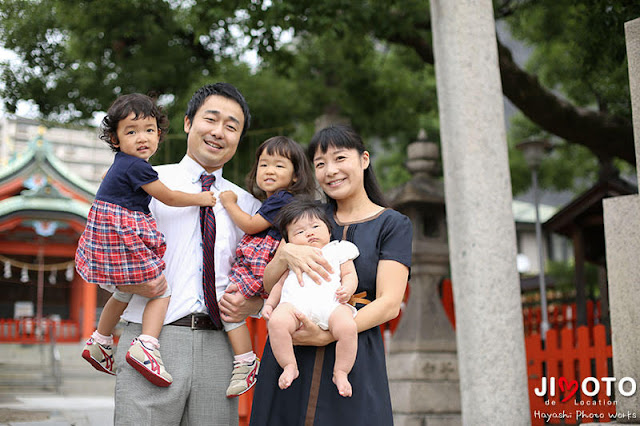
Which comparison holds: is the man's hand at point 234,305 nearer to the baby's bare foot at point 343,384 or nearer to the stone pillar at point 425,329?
the baby's bare foot at point 343,384

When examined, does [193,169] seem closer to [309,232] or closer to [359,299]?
[309,232]

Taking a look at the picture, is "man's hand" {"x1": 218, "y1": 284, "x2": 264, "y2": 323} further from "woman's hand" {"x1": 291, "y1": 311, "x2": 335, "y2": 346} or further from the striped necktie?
"woman's hand" {"x1": 291, "y1": 311, "x2": 335, "y2": 346}

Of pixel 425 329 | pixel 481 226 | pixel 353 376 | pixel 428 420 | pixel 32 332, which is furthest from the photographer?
pixel 32 332

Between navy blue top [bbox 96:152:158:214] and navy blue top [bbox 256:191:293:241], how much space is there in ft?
1.44

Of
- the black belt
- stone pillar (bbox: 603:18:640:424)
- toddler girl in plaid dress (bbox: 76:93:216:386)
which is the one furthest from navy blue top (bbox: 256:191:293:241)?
stone pillar (bbox: 603:18:640:424)

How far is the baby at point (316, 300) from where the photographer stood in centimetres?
219

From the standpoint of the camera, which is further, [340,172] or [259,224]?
[259,224]

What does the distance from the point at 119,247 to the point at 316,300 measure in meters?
0.79

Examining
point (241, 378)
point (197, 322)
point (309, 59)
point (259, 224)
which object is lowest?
point (241, 378)

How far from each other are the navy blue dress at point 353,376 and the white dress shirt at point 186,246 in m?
0.38

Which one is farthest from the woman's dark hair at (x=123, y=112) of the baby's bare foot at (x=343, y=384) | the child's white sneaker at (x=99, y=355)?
the baby's bare foot at (x=343, y=384)

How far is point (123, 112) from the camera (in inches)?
99.3

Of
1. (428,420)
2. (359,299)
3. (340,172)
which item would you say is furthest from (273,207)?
(428,420)

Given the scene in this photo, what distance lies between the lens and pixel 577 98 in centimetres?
1155
